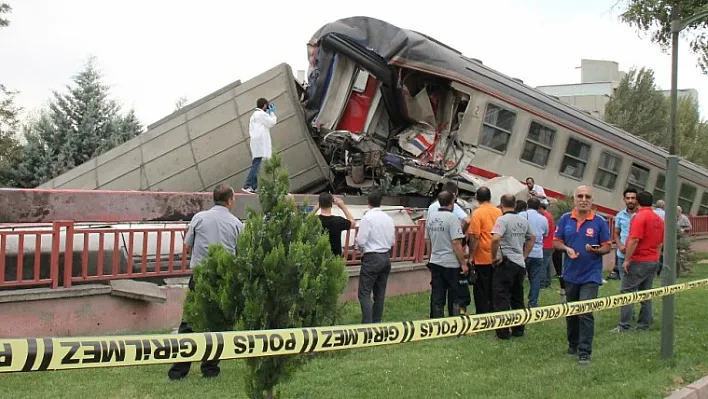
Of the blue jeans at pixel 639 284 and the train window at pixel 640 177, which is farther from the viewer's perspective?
the train window at pixel 640 177

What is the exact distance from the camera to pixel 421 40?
12266mm

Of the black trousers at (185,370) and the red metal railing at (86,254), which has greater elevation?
the red metal railing at (86,254)

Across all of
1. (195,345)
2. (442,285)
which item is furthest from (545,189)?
(195,345)

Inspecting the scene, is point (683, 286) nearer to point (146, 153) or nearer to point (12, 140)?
point (146, 153)

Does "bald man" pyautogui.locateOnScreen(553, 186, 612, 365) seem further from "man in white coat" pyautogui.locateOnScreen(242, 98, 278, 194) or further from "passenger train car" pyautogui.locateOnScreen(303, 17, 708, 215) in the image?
"passenger train car" pyautogui.locateOnScreen(303, 17, 708, 215)

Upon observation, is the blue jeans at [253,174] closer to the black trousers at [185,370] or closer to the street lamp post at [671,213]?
the black trousers at [185,370]

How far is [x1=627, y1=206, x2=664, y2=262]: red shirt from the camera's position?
732 centimetres

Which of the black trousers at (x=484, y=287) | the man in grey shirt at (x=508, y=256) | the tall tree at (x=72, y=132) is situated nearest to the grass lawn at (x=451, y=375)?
the man in grey shirt at (x=508, y=256)

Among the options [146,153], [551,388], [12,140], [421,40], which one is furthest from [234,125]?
[12,140]

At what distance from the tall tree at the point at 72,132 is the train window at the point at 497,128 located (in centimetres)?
1339

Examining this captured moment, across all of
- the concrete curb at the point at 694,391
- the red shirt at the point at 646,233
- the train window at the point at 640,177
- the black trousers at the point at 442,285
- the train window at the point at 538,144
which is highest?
the train window at the point at 538,144

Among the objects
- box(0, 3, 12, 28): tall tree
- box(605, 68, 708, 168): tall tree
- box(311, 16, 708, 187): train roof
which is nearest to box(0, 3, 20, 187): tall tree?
box(0, 3, 12, 28): tall tree

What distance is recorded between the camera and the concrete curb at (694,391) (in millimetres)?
5289

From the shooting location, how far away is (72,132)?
2178 centimetres
